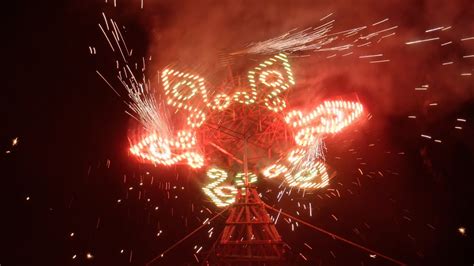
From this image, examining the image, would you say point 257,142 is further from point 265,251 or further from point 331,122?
point 265,251

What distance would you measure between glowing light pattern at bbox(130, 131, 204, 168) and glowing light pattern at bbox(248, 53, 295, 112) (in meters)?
0.88

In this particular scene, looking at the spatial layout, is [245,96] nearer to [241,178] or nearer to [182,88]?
[182,88]

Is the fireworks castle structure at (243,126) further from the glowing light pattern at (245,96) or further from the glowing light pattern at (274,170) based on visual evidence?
the glowing light pattern at (274,170)

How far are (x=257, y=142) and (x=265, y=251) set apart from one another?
1.14 m

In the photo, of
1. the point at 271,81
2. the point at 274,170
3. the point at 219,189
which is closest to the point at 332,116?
the point at 271,81

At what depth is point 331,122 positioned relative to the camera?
387 centimetres

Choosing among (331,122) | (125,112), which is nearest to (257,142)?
(331,122)

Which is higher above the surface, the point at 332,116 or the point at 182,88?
the point at 182,88

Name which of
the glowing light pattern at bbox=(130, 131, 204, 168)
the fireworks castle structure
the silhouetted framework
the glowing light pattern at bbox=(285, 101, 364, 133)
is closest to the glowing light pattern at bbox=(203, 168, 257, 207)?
the fireworks castle structure

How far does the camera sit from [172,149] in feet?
12.7

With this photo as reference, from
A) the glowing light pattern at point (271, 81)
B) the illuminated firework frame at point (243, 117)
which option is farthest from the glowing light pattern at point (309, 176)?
the glowing light pattern at point (271, 81)

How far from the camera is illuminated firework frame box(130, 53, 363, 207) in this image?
12.2 feet

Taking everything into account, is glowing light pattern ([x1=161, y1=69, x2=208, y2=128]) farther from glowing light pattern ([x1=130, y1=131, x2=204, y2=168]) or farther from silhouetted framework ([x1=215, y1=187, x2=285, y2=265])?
silhouetted framework ([x1=215, y1=187, x2=285, y2=265])

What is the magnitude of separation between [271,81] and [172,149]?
4.28ft
